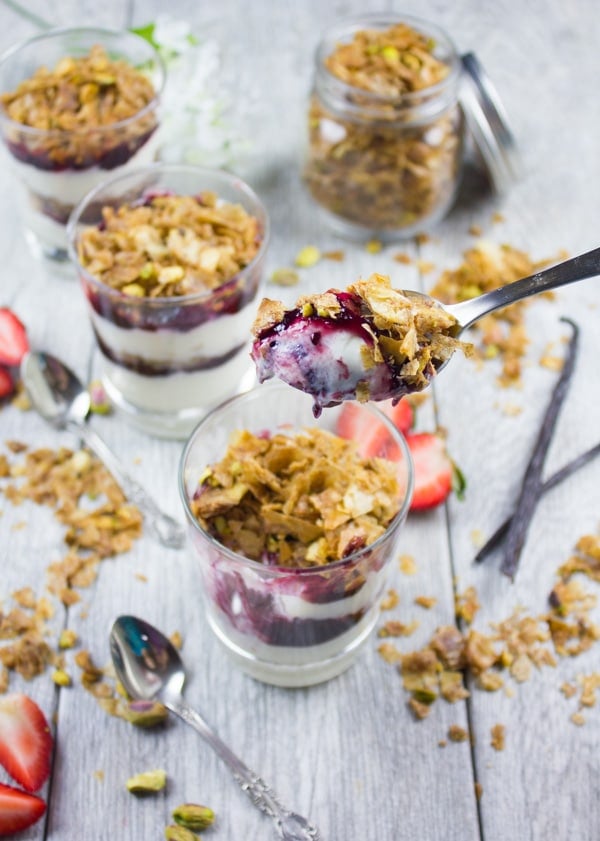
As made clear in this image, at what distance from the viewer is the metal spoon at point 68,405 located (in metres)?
1.88

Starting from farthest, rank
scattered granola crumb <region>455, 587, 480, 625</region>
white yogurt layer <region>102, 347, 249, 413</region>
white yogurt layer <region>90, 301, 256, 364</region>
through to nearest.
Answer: white yogurt layer <region>102, 347, 249, 413</region> < white yogurt layer <region>90, 301, 256, 364</region> < scattered granola crumb <region>455, 587, 480, 625</region>

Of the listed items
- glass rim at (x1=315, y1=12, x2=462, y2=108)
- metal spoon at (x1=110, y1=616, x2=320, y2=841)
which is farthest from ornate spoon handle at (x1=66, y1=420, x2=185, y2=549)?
glass rim at (x1=315, y1=12, x2=462, y2=108)

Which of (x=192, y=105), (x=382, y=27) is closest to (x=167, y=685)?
(x=192, y=105)

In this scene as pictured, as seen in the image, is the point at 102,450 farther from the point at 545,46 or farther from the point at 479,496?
the point at 545,46

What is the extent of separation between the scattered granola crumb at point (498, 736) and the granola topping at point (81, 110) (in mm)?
1374

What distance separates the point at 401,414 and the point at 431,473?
155 mm

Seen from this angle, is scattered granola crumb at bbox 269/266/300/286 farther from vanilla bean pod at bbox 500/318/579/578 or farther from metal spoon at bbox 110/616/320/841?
metal spoon at bbox 110/616/320/841

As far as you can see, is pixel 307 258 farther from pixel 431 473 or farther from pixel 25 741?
pixel 25 741

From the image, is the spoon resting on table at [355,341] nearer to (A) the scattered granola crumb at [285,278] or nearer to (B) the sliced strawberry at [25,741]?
(B) the sliced strawberry at [25,741]

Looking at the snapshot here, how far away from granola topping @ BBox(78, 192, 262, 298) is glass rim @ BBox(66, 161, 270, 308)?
0.02 meters

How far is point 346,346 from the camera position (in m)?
1.28

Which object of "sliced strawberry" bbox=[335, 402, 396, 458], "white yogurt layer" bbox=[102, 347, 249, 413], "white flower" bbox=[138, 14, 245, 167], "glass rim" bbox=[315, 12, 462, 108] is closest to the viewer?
"sliced strawberry" bbox=[335, 402, 396, 458]

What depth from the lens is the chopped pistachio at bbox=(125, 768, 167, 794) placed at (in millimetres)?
1495

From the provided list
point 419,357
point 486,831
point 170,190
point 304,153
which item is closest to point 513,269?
point 304,153
